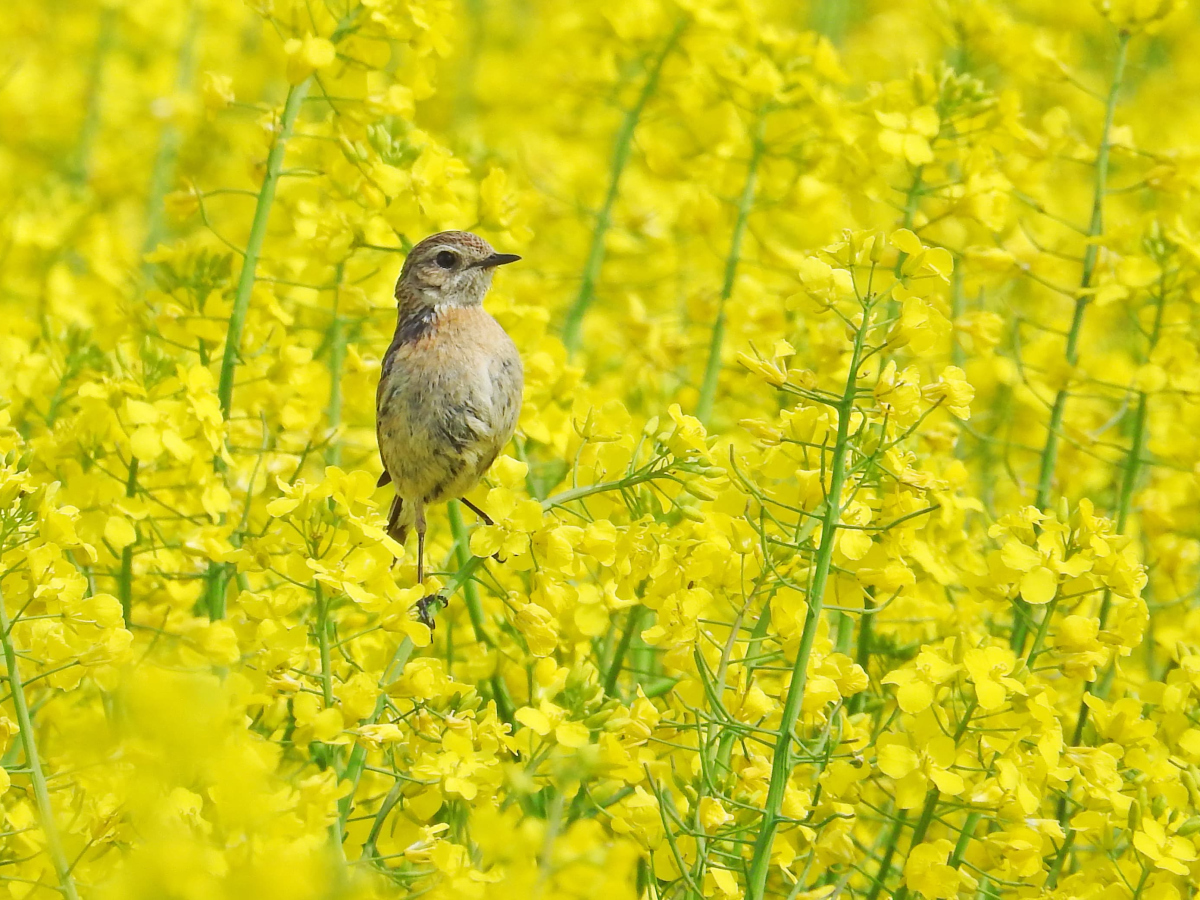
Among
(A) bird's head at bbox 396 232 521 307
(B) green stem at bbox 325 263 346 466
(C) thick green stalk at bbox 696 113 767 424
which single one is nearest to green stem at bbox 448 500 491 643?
(B) green stem at bbox 325 263 346 466

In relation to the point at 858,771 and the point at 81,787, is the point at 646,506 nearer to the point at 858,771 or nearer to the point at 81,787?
the point at 858,771

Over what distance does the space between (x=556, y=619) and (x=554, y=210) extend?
8.18 ft

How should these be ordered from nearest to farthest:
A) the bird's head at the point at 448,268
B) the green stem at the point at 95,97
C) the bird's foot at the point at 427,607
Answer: the bird's foot at the point at 427,607 → the bird's head at the point at 448,268 → the green stem at the point at 95,97

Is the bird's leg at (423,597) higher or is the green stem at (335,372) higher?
the green stem at (335,372)

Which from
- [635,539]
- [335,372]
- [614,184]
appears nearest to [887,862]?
[635,539]

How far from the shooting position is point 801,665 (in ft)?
7.49

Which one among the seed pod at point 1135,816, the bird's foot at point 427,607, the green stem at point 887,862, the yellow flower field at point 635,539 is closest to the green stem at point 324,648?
the yellow flower field at point 635,539

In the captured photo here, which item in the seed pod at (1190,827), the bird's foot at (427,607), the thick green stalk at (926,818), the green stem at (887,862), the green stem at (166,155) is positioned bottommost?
the green stem at (887,862)

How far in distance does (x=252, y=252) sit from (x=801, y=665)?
5.17 ft

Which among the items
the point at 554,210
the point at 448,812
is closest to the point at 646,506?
the point at 448,812

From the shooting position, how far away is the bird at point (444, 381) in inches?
126

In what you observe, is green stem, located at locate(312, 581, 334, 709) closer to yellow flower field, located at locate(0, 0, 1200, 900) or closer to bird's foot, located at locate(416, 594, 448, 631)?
yellow flower field, located at locate(0, 0, 1200, 900)

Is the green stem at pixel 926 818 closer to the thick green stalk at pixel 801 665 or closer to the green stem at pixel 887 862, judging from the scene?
the green stem at pixel 887 862

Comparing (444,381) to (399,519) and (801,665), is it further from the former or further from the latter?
(801,665)
